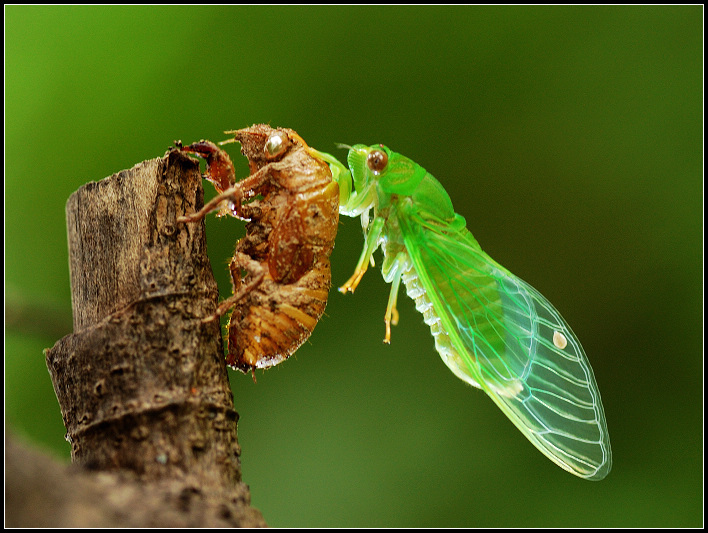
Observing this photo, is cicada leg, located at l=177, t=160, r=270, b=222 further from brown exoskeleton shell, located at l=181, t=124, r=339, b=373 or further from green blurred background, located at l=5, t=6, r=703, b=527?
green blurred background, located at l=5, t=6, r=703, b=527

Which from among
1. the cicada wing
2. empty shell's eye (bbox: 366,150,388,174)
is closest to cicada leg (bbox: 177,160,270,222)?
empty shell's eye (bbox: 366,150,388,174)

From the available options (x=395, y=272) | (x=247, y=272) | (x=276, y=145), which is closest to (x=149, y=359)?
(x=247, y=272)

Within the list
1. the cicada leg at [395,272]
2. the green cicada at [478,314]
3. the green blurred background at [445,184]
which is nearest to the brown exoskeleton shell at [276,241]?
the green cicada at [478,314]

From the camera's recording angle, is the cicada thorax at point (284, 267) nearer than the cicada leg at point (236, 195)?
No

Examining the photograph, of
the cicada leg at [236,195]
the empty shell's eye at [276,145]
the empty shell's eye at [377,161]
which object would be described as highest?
the empty shell's eye at [276,145]

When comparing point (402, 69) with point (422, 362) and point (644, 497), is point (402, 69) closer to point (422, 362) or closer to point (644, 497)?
point (422, 362)

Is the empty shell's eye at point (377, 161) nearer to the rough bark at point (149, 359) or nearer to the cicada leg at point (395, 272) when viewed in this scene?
the cicada leg at point (395, 272)

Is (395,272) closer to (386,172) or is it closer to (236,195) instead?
(386,172)
